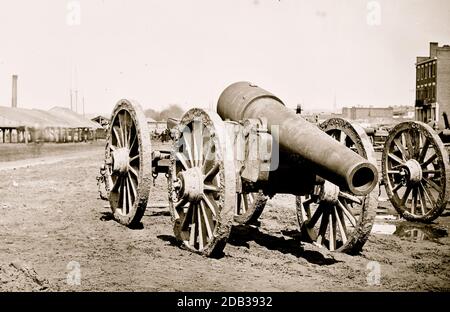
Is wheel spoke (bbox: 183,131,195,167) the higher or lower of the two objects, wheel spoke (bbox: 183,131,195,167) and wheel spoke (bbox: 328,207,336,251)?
the higher

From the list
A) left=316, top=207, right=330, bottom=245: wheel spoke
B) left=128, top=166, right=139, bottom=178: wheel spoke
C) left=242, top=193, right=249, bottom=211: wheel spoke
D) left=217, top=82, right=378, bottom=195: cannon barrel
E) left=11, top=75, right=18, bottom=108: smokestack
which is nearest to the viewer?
left=217, top=82, right=378, bottom=195: cannon barrel

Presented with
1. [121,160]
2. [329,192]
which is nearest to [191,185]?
[329,192]

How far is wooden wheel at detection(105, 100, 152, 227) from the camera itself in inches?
303

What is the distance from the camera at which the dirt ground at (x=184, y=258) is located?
547cm

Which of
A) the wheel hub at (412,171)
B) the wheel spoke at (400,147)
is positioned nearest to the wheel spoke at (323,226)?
the wheel hub at (412,171)

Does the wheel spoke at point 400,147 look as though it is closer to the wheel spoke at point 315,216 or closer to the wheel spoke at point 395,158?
the wheel spoke at point 395,158

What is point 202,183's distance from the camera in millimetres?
6543

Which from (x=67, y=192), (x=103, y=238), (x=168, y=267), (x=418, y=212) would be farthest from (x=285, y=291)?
(x=67, y=192)

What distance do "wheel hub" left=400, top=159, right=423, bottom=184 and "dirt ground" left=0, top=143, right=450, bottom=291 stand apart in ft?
2.84

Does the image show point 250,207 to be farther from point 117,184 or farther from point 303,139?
point 303,139

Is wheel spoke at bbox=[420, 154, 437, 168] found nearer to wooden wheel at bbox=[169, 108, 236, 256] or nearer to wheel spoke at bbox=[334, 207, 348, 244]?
wheel spoke at bbox=[334, 207, 348, 244]

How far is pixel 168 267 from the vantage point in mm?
6105

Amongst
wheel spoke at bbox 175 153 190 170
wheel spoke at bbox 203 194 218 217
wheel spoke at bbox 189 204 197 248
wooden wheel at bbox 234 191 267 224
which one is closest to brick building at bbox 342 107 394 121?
wooden wheel at bbox 234 191 267 224
